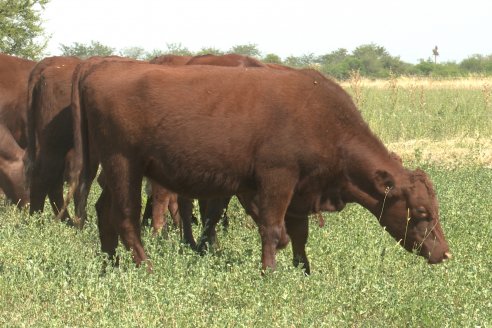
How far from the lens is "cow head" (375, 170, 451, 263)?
7.51 m

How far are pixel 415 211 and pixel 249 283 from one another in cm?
183

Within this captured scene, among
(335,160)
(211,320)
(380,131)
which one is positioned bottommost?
(380,131)

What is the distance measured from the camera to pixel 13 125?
36.4 feet

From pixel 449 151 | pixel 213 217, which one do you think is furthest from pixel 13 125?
pixel 449 151

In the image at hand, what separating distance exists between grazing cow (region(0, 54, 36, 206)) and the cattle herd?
7.90 ft

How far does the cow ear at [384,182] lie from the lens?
7.52 meters

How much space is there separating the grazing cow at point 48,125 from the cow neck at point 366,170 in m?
2.99

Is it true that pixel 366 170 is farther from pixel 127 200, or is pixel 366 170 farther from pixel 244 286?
pixel 127 200

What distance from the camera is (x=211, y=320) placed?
229 inches

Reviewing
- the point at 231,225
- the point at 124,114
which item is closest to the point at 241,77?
the point at 124,114

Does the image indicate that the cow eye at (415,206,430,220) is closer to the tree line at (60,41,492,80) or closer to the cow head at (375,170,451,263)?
the cow head at (375,170,451,263)

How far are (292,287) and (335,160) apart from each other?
141cm

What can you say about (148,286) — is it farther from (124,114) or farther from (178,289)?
(124,114)

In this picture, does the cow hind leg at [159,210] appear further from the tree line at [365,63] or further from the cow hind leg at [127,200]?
the tree line at [365,63]
